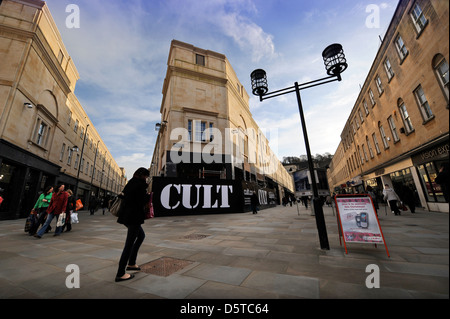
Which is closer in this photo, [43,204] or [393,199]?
[43,204]

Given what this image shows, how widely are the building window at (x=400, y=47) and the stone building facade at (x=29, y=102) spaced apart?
20.3 meters

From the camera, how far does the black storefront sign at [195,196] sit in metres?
13.5

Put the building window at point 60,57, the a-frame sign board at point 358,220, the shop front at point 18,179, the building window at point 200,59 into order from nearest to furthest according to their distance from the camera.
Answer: the a-frame sign board at point 358,220
the shop front at point 18,179
the building window at point 60,57
the building window at point 200,59

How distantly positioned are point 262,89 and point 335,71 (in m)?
2.01

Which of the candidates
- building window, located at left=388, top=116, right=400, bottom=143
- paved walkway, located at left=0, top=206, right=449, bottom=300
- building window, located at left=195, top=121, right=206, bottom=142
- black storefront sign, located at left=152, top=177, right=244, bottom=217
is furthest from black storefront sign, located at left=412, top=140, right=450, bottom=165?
building window, located at left=195, top=121, right=206, bottom=142

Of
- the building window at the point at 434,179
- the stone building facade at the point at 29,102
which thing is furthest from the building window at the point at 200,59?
the building window at the point at 434,179

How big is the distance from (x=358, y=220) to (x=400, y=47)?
12.1 feet

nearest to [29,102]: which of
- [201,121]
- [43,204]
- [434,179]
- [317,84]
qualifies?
[43,204]

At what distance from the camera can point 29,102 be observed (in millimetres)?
14680

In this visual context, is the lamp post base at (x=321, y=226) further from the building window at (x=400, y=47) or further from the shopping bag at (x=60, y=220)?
the shopping bag at (x=60, y=220)

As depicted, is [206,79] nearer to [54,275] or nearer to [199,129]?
[199,129]

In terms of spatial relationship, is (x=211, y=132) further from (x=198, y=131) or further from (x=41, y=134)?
A: (x=41, y=134)

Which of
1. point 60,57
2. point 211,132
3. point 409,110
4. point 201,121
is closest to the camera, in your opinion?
point 409,110

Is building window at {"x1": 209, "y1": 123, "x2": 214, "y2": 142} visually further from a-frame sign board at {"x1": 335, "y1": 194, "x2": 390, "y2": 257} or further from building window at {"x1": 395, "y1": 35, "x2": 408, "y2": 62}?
building window at {"x1": 395, "y1": 35, "x2": 408, "y2": 62}
